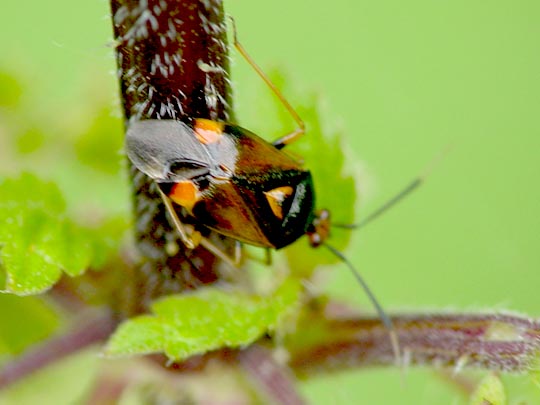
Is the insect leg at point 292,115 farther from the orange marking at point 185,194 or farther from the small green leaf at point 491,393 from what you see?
the small green leaf at point 491,393

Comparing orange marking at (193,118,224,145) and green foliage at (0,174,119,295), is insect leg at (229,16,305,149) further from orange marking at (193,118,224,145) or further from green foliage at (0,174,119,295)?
green foliage at (0,174,119,295)

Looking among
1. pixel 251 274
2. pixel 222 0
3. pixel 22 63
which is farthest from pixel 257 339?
pixel 22 63

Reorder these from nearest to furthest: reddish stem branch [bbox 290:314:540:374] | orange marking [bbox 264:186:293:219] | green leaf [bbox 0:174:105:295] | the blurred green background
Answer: reddish stem branch [bbox 290:314:540:374] < green leaf [bbox 0:174:105:295] < orange marking [bbox 264:186:293:219] < the blurred green background

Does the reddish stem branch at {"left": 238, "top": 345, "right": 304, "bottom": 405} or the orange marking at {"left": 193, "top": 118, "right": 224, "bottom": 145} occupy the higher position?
the orange marking at {"left": 193, "top": 118, "right": 224, "bottom": 145}

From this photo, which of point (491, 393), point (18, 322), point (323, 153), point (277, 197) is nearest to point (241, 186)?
point (277, 197)

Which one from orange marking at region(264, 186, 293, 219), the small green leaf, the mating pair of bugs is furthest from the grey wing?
the small green leaf

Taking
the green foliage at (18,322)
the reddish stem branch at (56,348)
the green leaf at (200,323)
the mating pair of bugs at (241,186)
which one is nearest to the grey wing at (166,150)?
the mating pair of bugs at (241,186)

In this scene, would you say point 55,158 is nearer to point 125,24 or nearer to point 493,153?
point 125,24
